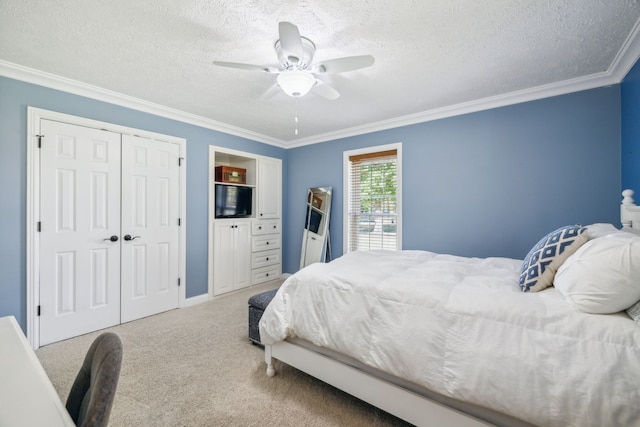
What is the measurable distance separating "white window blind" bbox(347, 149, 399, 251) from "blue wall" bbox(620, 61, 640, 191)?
2.11 metres

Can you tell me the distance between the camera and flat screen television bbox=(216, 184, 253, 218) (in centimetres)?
392

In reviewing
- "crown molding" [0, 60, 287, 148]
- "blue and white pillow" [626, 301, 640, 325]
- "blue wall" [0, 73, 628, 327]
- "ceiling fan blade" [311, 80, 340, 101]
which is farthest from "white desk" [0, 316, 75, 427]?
"crown molding" [0, 60, 287, 148]

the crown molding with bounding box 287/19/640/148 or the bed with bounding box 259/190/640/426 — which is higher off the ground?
the crown molding with bounding box 287/19/640/148

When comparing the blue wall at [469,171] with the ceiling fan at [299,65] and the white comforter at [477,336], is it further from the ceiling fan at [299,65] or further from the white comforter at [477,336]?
the ceiling fan at [299,65]

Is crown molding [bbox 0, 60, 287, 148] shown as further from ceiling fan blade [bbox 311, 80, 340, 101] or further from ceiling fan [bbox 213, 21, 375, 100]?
ceiling fan blade [bbox 311, 80, 340, 101]

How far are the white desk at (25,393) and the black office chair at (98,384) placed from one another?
0.07 meters

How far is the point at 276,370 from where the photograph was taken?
2119 mm

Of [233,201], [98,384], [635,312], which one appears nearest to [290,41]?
[98,384]

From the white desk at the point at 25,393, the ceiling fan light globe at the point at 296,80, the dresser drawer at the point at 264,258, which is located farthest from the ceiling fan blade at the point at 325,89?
the dresser drawer at the point at 264,258

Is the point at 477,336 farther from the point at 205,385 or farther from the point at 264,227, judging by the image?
the point at 264,227

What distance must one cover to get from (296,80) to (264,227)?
2.96 meters

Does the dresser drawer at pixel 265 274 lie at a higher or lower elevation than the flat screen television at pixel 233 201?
lower

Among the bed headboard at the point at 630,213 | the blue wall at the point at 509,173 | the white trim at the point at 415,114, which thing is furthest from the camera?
the blue wall at the point at 509,173

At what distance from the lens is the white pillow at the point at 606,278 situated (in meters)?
1.05
